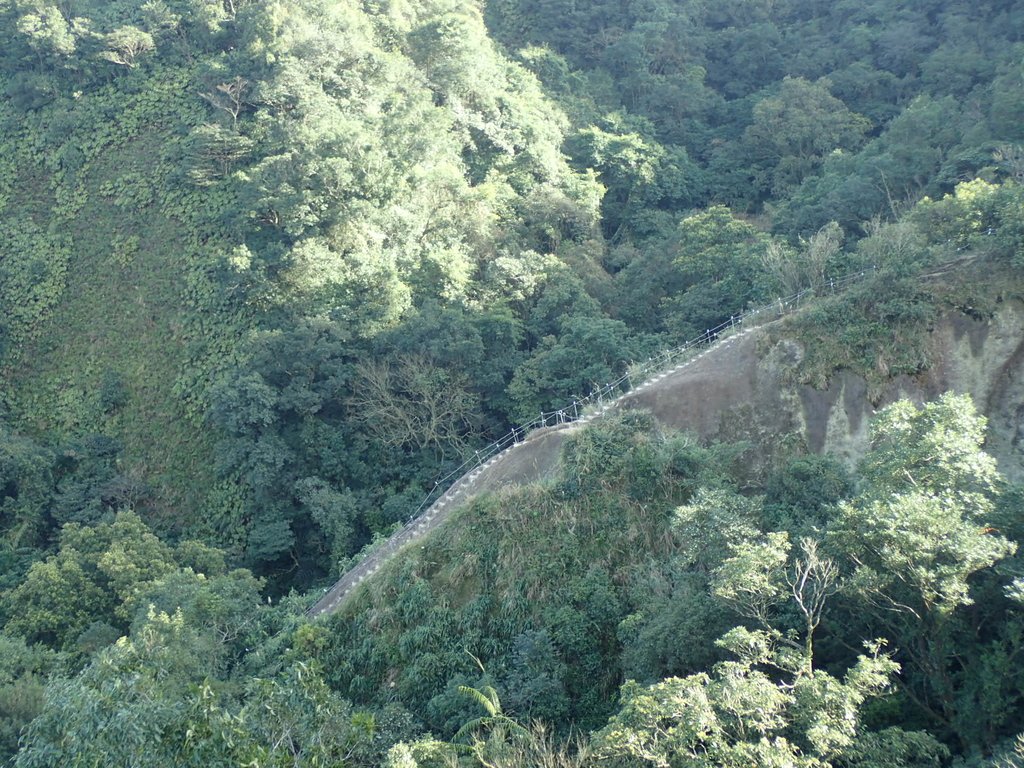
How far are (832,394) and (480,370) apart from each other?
382 inches

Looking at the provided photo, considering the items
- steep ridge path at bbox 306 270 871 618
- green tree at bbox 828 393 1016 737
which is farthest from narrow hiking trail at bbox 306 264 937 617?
green tree at bbox 828 393 1016 737

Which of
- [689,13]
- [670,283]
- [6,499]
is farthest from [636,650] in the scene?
[689,13]

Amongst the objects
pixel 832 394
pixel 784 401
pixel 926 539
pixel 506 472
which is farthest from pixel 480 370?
pixel 926 539

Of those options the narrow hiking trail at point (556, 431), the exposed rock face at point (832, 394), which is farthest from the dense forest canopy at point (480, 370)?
the narrow hiking trail at point (556, 431)

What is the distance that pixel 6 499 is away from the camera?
24688mm

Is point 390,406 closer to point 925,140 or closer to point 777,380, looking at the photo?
point 777,380

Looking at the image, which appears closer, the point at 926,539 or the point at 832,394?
the point at 926,539

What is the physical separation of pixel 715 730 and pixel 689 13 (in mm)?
39569

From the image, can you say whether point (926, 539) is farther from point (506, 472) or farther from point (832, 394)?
point (506, 472)

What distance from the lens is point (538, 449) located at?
66.0 feet

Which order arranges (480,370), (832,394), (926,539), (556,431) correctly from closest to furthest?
(926,539) → (832,394) → (556,431) → (480,370)

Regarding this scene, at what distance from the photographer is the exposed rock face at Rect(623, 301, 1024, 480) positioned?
1864 cm

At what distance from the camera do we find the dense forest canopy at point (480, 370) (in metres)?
10.2

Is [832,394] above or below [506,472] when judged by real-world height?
above
